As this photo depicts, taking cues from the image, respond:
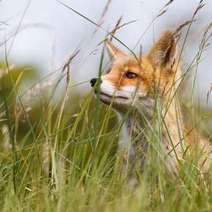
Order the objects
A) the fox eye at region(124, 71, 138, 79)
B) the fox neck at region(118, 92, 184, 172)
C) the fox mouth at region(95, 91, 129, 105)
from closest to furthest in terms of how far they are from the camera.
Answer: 1. the fox neck at region(118, 92, 184, 172)
2. the fox mouth at region(95, 91, 129, 105)
3. the fox eye at region(124, 71, 138, 79)

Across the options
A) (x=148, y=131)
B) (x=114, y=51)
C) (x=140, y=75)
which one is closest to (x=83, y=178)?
(x=148, y=131)

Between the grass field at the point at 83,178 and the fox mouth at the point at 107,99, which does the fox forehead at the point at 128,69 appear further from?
the grass field at the point at 83,178

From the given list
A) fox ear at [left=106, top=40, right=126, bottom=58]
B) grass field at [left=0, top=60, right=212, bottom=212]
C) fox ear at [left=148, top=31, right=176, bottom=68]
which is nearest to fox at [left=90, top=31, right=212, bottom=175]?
fox ear at [left=148, top=31, right=176, bottom=68]

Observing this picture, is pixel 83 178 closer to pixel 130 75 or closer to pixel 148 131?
pixel 148 131

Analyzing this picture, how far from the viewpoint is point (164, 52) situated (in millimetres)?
6527

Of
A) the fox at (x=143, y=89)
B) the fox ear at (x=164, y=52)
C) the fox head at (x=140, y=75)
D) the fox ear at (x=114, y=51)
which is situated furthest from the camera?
the fox ear at (x=114, y=51)

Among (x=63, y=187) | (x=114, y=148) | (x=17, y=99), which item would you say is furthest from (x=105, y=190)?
(x=114, y=148)

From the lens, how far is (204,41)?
464 centimetres

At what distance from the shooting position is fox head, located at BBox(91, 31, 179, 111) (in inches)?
245

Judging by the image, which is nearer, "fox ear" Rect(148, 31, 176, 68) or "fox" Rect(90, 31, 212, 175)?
"fox" Rect(90, 31, 212, 175)

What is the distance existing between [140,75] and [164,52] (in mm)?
282

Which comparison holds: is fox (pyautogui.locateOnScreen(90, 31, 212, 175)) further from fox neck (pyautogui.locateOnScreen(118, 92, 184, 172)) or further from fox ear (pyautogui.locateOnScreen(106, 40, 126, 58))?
fox ear (pyautogui.locateOnScreen(106, 40, 126, 58))

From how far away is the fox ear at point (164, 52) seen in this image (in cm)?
636

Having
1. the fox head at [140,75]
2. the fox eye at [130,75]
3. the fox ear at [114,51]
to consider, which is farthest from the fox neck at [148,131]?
the fox ear at [114,51]
